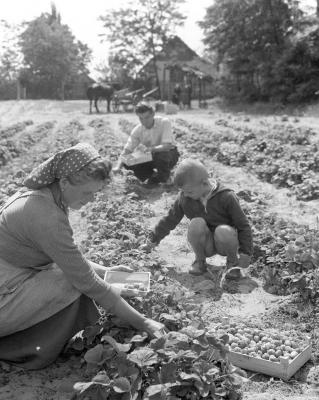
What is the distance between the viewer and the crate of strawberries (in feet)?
10.1

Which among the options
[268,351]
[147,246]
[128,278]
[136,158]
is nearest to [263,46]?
[136,158]

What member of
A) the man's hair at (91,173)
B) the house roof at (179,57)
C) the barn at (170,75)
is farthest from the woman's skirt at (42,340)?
the house roof at (179,57)

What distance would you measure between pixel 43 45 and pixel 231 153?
133ft

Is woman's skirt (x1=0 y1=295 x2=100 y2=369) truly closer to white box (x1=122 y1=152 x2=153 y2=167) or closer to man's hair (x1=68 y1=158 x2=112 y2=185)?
man's hair (x1=68 y1=158 x2=112 y2=185)

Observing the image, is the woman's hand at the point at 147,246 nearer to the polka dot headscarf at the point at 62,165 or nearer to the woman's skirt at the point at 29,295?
the woman's skirt at the point at 29,295

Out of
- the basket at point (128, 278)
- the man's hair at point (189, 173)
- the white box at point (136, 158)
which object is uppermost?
the man's hair at point (189, 173)

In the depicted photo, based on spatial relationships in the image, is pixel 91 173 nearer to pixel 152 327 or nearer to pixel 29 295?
pixel 29 295

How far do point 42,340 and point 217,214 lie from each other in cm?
203

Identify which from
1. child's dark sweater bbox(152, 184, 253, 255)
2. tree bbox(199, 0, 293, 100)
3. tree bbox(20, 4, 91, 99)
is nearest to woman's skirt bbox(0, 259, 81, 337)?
child's dark sweater bbox(152, 184, 253, 255)

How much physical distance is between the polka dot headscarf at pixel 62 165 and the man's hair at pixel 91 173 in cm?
2

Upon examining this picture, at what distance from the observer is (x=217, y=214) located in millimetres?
4648

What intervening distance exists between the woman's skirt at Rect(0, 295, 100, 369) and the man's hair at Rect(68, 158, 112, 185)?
703 mm

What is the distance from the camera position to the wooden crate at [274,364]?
3051 mm

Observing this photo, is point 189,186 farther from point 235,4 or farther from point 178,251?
point 235,4
